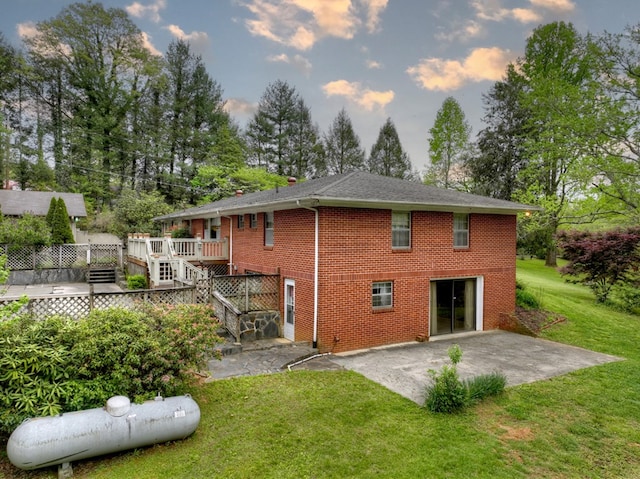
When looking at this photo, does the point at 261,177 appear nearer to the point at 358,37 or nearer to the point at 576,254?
the point at 358,37

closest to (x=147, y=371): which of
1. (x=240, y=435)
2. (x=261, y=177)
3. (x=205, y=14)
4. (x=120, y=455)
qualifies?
(x=120, y=455)

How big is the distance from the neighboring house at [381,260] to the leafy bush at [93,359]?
4.54m

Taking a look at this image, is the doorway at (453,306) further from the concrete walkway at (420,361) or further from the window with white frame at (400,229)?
the window with white frame at (400,229)

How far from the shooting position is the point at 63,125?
117 ft

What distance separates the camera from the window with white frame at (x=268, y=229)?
12.8 meters

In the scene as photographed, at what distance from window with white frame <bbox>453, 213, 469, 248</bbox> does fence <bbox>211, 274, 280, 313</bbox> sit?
241 inches

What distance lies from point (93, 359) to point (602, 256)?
19.0 meters

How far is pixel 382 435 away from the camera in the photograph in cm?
563

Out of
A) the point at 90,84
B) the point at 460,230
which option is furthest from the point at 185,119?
the point at 460,230

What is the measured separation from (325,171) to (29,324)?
35.8 meters

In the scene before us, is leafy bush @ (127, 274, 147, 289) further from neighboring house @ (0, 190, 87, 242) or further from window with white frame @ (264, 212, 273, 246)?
neighboring house @ (0, 190, 87, 242)

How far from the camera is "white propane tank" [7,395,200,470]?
4262 millimetres

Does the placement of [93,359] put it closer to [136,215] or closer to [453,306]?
[453,306]

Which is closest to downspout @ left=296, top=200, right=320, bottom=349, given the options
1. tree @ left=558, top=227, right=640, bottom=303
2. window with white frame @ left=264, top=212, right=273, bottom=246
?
window with white frame @ left=264, top=212, right=273, bottom=246
